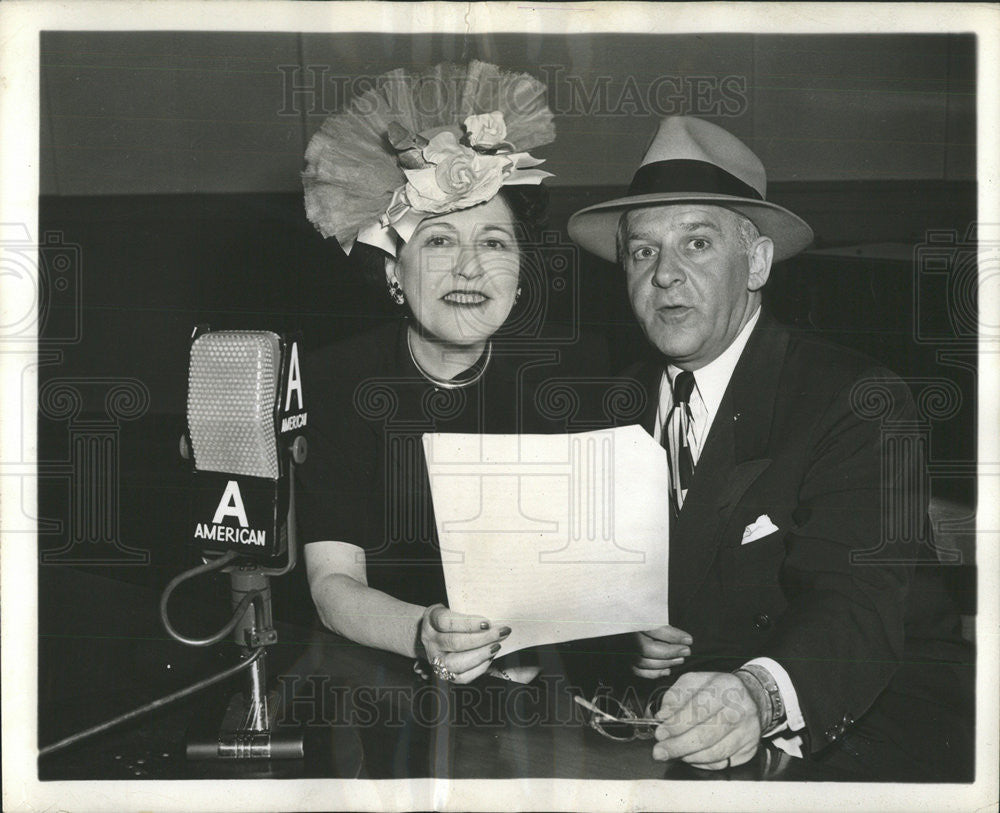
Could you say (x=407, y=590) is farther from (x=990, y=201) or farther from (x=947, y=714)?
(x=990, y=201)

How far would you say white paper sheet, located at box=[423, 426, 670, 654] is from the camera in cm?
118

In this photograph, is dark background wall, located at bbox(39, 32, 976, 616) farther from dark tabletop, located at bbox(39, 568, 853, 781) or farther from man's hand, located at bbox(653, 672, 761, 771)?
man's hand, located at bbox(653, 672, 761, 771)

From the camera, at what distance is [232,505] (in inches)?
41.1

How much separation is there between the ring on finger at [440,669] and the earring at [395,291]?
506mm

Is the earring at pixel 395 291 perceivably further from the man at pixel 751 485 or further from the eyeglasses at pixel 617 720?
the eyeglasses at pixel 617 720

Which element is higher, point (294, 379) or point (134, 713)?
point (294, 379)

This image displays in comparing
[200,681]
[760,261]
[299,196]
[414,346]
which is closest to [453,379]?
[414,346]

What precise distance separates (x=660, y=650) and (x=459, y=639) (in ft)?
0.92

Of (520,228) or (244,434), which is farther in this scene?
(520,228)

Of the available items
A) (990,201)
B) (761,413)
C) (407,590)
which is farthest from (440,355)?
(990,201)

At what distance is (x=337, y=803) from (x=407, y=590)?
316 millimetres

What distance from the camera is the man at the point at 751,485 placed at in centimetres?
115

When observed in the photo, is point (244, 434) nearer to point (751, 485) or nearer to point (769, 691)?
point (751, 485)

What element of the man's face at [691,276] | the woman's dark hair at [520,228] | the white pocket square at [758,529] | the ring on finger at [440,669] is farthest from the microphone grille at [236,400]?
the white pocket square at [758,529]
